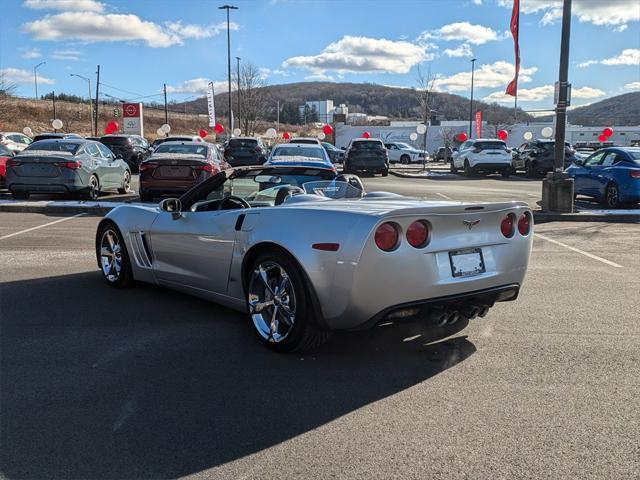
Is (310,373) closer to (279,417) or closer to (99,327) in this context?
(279,417)

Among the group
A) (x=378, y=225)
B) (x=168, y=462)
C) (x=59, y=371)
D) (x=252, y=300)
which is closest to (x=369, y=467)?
(x=168, y=462)

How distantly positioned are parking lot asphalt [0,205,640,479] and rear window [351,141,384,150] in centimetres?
2214

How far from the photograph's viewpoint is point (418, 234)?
4.13m

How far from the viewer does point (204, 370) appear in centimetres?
421

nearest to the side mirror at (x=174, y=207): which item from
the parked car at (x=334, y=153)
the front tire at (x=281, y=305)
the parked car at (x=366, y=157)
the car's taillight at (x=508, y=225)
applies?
the front tire at (x=281, y=305)

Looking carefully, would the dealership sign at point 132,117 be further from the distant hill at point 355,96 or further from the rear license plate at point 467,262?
the distant hill at point 355,96

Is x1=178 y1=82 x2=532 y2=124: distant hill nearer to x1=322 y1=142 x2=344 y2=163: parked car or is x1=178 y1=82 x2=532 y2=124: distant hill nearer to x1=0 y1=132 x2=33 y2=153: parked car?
x1=322 y1=142 x2=344 y2=163: parked car

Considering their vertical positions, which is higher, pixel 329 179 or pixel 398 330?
pixel 329 179

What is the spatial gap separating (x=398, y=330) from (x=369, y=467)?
7.35ft

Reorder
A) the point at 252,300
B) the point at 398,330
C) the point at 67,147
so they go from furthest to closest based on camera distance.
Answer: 1. the point at 67,147
2. the point at 398,330
3. the point at 252,300

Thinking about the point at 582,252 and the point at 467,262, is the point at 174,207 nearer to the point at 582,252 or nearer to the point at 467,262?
the point at 467,262

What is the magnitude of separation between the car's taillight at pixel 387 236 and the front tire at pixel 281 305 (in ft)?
2.04

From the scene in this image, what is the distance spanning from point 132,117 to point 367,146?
21548 millimetres

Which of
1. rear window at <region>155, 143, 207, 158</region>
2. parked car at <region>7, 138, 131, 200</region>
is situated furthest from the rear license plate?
parked car at <region>7, 138, 131, 200</region>
